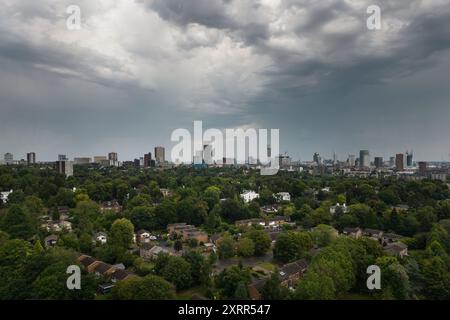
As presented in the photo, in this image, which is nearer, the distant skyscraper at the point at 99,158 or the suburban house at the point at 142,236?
the suburban house at the point at 142,236

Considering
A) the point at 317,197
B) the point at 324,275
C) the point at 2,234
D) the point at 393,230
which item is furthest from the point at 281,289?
the point at 317,197

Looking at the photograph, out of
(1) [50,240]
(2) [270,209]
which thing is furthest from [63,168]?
(2) [270,209]

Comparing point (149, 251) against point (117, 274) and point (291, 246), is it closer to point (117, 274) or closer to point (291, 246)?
point (117, 274)

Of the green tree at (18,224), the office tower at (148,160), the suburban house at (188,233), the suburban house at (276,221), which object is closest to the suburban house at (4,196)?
the green tree at (18,224)

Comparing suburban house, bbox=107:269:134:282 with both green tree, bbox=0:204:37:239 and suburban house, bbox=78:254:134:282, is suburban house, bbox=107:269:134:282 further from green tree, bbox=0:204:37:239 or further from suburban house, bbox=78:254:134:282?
green tree, bbox=0:204:37:239

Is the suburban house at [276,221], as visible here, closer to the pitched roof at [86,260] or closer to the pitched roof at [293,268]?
the pitched roof at [293,268]

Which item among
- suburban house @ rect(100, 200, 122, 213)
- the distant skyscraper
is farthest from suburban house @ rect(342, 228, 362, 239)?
the distant skyscraper

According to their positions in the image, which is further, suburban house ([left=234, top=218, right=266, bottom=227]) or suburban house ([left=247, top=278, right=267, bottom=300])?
suburban house ([left=234, top=218, right=266, bottom=227])
